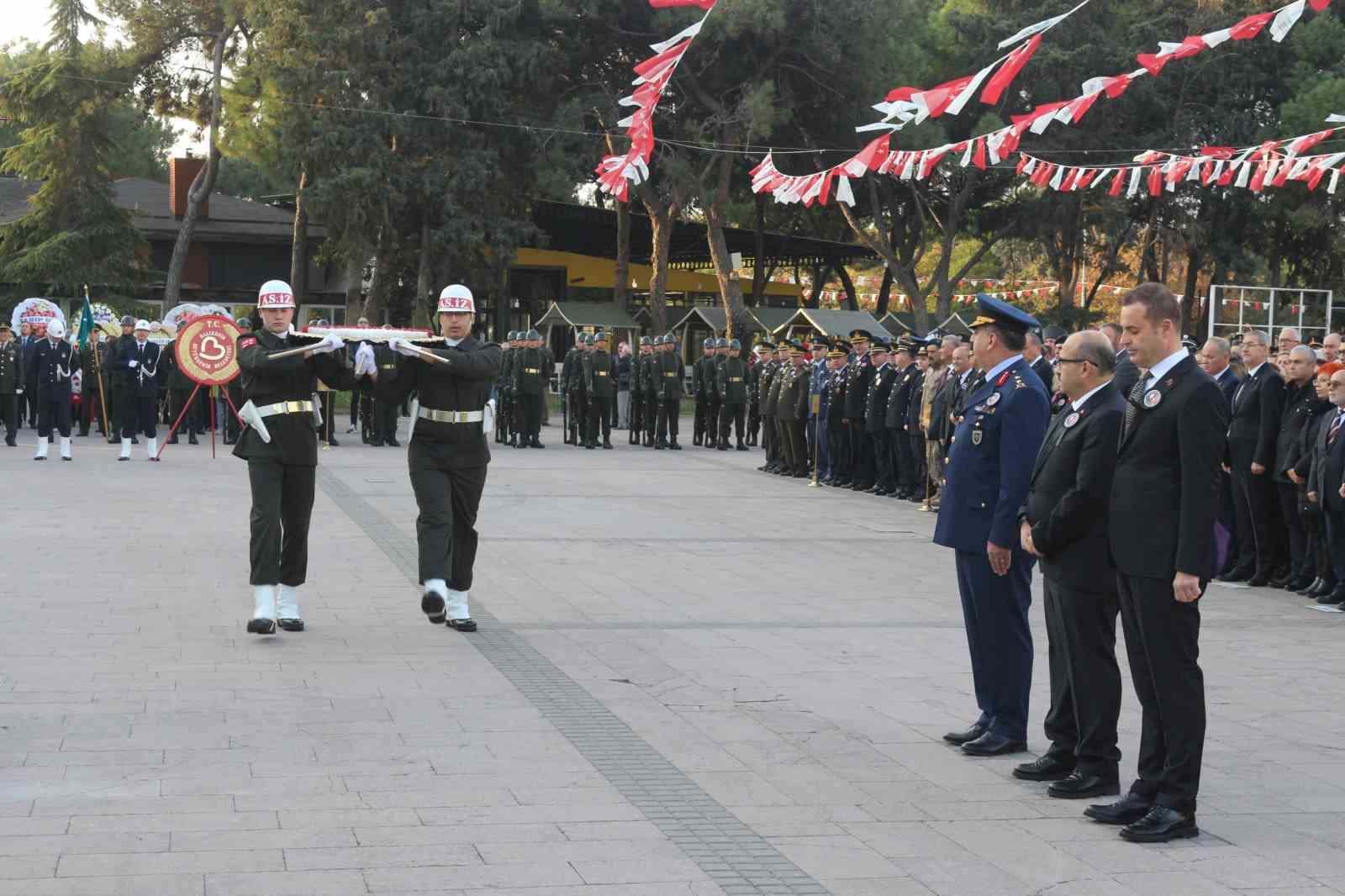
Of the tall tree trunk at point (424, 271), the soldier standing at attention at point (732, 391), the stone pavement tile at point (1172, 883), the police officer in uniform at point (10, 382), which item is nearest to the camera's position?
the stone pavement tile at point (1172, 883)

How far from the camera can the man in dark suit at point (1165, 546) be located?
5438mm

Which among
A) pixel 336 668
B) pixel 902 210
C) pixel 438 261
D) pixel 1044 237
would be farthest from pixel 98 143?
pixel 336 668

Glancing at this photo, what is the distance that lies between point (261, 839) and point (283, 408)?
431cm

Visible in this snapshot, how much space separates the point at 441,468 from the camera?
937 cm

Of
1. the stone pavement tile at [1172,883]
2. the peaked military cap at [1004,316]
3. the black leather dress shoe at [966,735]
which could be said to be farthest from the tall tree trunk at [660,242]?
the stone pavement tile at [1172,883]

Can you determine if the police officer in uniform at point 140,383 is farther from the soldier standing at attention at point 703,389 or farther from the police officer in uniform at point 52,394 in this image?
the soldier standing at attention at point 703,389

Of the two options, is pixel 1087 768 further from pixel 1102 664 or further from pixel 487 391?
pixel 487 391

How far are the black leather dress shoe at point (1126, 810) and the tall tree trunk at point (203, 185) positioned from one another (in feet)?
136

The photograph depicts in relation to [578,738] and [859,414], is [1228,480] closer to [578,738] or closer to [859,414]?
[859,414]

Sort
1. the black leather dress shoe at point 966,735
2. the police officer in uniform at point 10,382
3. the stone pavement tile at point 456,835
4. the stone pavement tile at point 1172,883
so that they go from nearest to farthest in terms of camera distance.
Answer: the stone pavement tile at point 1172,883 < the stone pavement tile at point 456,835 < the black leather dress shoe at point 966,735 < the police officer in uniform at point 10,382

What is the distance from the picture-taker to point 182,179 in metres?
49.4

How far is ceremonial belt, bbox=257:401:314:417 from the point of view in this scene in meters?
9.14

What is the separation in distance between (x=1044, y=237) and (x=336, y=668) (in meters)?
43.0

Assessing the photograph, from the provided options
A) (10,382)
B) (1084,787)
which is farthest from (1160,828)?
(10,382)
